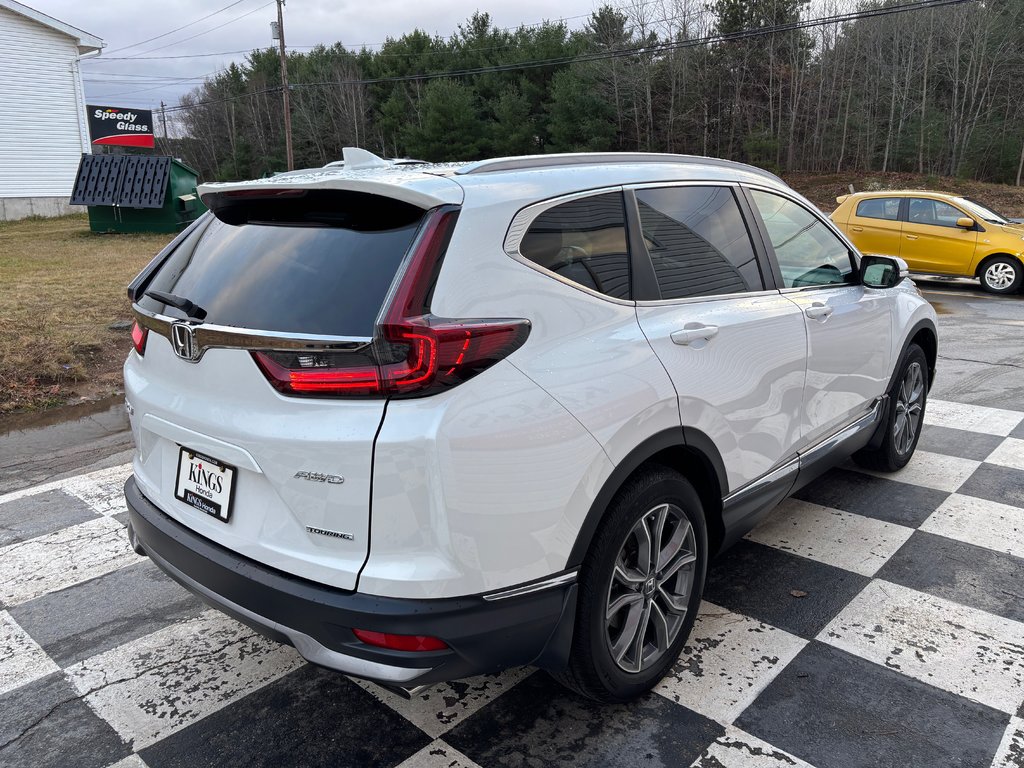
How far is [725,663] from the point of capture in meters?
2.75

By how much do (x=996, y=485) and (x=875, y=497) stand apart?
752 mm

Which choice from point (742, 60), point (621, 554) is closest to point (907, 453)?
point (621, 554)

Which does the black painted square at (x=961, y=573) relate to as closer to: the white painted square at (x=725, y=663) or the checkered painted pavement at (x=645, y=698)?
the checkered painted pavement at (x=645, y=698)

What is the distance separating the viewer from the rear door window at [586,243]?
2.21m

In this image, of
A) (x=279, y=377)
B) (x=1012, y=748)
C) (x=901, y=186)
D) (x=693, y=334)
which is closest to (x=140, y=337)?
(x=279, y=377)

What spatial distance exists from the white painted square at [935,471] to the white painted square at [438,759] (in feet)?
10.8

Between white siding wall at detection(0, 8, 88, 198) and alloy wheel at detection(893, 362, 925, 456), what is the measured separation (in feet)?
97.1

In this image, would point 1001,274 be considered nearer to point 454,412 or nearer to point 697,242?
point 697,242

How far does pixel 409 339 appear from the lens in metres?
1.88

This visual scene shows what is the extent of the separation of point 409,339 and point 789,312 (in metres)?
1.90

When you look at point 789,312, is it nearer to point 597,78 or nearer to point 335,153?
point 597,78

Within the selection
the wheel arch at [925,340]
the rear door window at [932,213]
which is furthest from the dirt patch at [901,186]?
the wheel arch at [925,340]

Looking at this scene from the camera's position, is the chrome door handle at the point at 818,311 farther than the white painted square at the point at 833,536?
No

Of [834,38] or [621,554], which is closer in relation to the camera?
[621,554]
